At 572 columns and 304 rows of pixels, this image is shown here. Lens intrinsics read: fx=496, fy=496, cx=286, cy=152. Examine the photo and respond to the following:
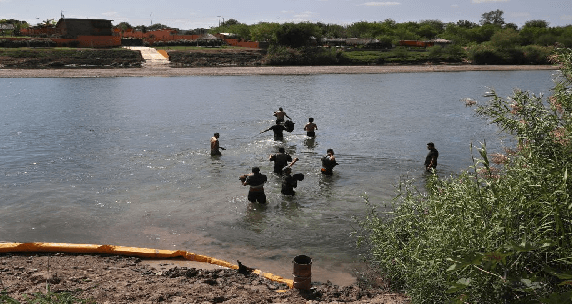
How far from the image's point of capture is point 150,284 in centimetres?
920

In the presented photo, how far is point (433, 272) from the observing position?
7184 millimetres

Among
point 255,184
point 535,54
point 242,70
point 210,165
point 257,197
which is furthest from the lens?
point 535,54

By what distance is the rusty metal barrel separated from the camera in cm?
903

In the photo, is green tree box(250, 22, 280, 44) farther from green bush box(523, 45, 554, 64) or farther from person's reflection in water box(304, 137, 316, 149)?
person's reflection in water box(304, 137, 316, 149)

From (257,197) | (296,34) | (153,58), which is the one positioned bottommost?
(257,197)

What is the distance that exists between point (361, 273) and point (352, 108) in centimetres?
2982

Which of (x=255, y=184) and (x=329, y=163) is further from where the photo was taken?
(x=329, y=163)

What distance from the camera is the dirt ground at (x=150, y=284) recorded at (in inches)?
341

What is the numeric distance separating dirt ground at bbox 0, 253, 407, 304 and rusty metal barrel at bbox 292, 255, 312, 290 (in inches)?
4.9

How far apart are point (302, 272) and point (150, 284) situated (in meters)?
2.83

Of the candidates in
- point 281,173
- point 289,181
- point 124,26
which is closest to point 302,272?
point 289,181

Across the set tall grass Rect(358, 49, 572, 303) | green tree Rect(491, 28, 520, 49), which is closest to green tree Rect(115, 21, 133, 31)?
green tree Rect(491, 28, 520, 49)

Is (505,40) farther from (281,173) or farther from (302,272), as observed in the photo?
(302,272)

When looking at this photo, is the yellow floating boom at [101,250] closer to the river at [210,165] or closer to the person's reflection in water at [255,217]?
the river at [210,165]
